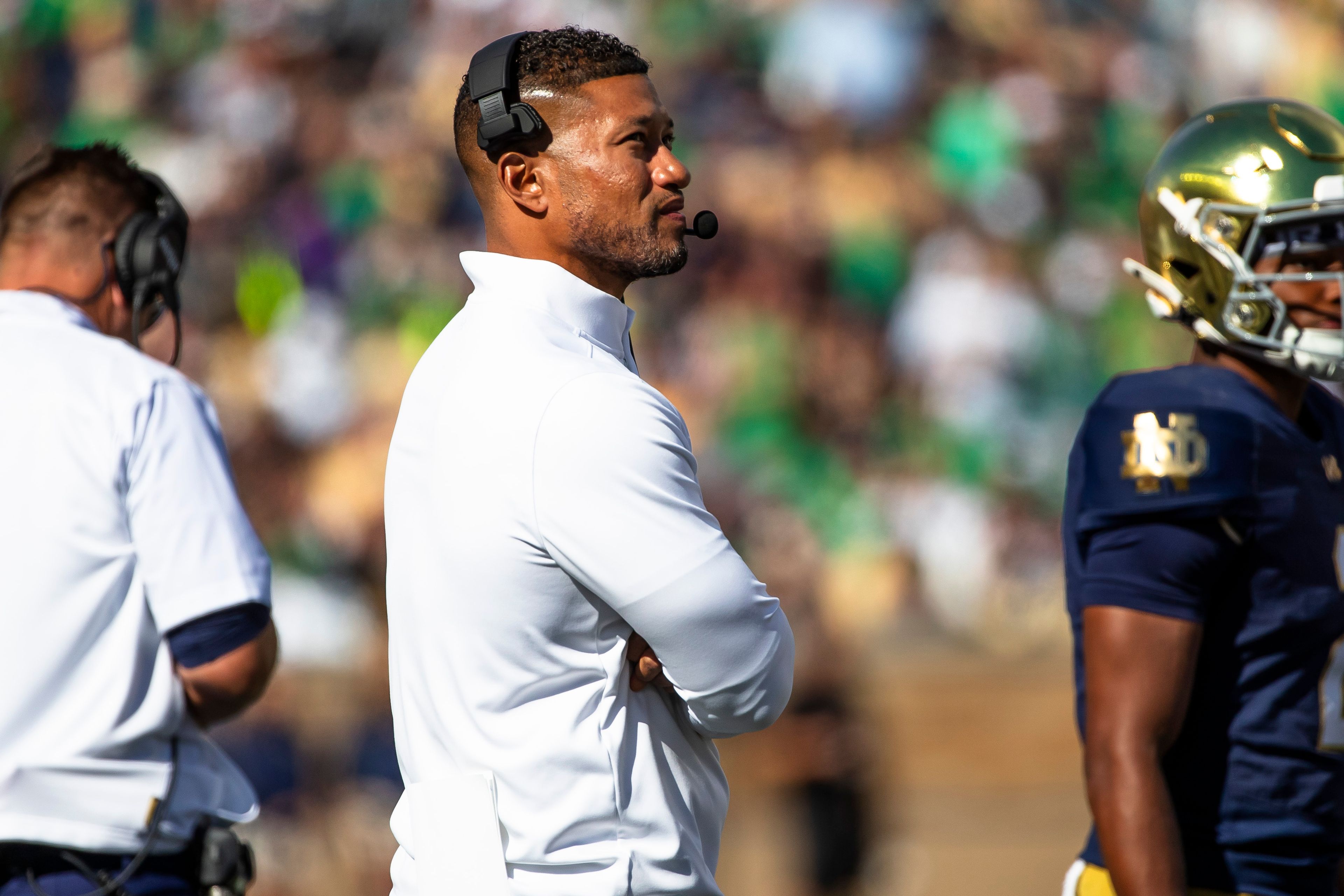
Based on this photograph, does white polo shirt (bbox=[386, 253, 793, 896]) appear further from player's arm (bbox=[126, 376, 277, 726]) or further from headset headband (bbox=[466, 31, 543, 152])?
player's arm (bbox=[126, 376, 277, 726])

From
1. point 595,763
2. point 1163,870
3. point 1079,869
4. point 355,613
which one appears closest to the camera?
point 595,763

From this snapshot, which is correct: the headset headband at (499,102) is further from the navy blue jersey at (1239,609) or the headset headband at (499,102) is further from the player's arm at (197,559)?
the navy blue jersey at (1239,609)

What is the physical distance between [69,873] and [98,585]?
427mm

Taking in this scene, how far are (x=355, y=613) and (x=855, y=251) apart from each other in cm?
306

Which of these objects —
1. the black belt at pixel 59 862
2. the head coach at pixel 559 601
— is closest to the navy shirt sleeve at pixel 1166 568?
the head coach at pixel 559 601

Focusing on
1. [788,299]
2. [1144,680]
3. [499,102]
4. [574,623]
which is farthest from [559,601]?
[788,299]

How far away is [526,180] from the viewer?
179cm

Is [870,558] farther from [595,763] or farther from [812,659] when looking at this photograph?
[595,763]

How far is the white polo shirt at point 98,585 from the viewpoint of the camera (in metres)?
2.17

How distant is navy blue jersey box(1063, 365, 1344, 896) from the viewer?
1941mm

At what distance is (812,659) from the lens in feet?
16.0

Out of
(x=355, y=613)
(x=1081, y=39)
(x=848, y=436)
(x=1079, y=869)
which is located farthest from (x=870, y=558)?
(x=1079, y=869)

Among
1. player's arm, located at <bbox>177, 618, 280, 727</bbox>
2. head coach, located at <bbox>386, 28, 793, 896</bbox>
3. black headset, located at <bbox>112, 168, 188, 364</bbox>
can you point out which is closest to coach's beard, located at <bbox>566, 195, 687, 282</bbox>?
head coach, located at <bbox>386, 28, 793, 896</bbox>

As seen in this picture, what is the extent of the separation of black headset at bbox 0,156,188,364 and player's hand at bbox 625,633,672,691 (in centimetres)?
132
